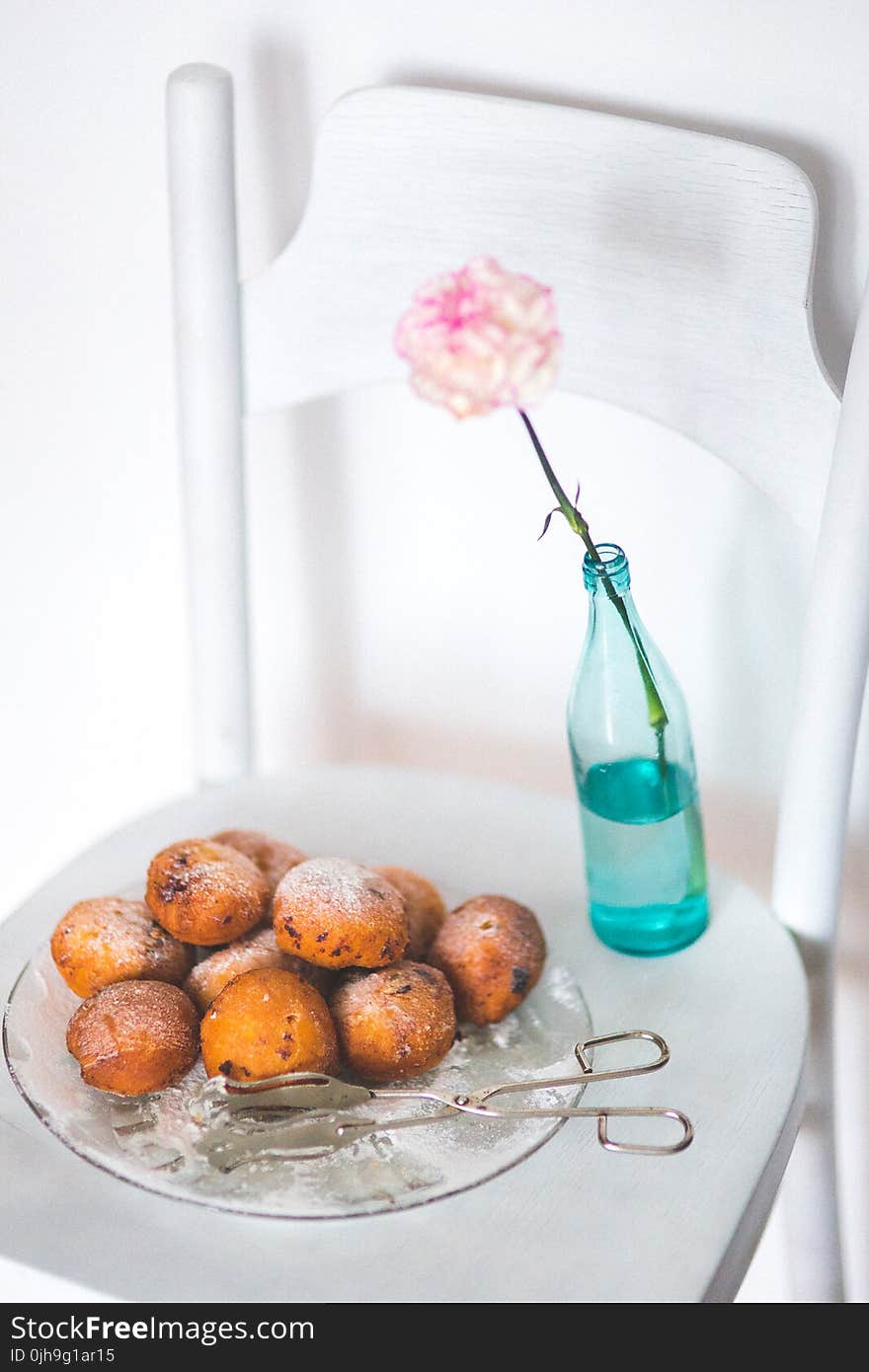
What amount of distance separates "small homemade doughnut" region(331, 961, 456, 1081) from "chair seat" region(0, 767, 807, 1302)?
0.05 metres

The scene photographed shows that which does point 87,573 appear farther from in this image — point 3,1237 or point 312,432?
point 3,1237

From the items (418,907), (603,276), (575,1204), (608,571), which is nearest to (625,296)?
(603,276)

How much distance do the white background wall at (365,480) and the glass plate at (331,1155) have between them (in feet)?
0.98

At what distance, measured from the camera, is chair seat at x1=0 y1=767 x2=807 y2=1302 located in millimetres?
486

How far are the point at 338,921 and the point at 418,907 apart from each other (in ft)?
0.22

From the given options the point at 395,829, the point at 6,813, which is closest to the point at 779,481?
the point at 395,829

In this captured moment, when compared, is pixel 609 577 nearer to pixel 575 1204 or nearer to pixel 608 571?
pixel 608 571

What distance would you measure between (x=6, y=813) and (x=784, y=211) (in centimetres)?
73

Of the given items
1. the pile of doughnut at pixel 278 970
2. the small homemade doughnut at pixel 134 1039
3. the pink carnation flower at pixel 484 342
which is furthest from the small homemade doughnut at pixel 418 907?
the pink carnation flower at pixel 484 342

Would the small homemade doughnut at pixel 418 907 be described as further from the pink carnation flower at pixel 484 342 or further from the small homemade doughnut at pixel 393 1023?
the pink carnation flower at pixel 484 342

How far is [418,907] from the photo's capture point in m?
0.61

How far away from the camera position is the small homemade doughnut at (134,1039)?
1.76 ft

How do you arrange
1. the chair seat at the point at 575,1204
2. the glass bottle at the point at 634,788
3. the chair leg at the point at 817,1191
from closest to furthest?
the chair seat at the point at 575,1204, the glass bottle at the point at 634,788, the chair leg at the point at 817,1191

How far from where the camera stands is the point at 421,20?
708 millimetres
